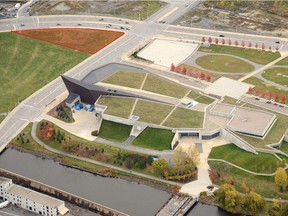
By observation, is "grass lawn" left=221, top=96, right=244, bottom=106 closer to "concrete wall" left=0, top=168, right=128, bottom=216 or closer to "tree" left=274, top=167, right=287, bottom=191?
"tree" left=274, top=167, right=287, bottom=191

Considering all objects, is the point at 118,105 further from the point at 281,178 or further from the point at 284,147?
the point at 281,178

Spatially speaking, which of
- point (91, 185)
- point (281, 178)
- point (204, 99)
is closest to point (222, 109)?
point (204, 99)

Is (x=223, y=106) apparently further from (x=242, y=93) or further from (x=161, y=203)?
(x=161, y=203)

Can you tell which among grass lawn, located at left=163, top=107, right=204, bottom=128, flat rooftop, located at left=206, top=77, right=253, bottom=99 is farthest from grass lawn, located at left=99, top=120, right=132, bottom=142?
flat rooftop, located at left=206, top=77, right=253, bottom=99

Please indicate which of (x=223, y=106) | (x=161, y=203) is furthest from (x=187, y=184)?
(x=223, y=106)

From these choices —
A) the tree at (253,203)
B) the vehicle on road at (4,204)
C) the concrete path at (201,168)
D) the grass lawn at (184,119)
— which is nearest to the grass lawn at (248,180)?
the concrete path at (201,168)

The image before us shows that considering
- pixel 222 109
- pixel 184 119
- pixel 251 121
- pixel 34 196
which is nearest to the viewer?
pixel 34 196
